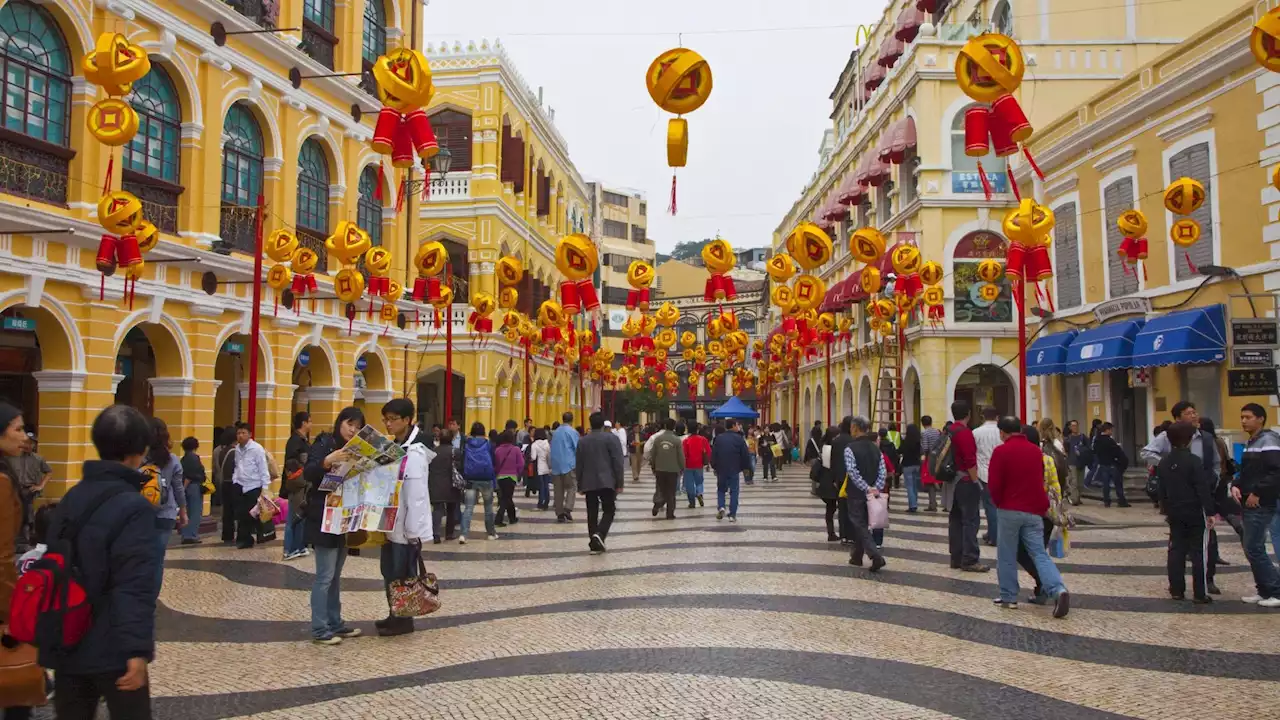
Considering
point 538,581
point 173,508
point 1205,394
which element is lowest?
point 538,581

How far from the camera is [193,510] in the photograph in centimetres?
1363

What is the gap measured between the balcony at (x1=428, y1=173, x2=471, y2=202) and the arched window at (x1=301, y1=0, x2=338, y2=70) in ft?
35.9

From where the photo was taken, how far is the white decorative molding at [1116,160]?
19812 mm

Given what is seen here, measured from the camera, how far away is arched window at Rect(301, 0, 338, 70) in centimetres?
2059

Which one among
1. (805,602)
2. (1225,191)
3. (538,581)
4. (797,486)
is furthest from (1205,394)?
(538,581)

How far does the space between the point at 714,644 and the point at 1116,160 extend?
17851 mm

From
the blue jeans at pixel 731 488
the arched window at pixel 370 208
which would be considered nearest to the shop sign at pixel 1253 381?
the blue jeans at pixel 731 488

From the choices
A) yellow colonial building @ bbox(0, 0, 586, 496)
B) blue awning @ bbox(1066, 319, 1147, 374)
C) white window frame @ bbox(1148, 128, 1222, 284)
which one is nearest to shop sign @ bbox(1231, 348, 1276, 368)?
white window frame @ bbox(1148, 128, 1222, 284)

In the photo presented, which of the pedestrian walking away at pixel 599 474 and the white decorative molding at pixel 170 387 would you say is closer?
the pedestrian walking away at pixel 599 474

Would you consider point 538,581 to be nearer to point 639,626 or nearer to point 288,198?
point 639,626

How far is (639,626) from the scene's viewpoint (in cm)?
751

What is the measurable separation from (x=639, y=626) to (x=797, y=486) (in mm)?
18496

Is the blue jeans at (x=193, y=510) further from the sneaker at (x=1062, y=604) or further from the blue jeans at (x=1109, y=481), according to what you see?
the blue jeans at (x=1109, y=481)

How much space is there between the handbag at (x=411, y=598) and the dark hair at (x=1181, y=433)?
22.5ft
